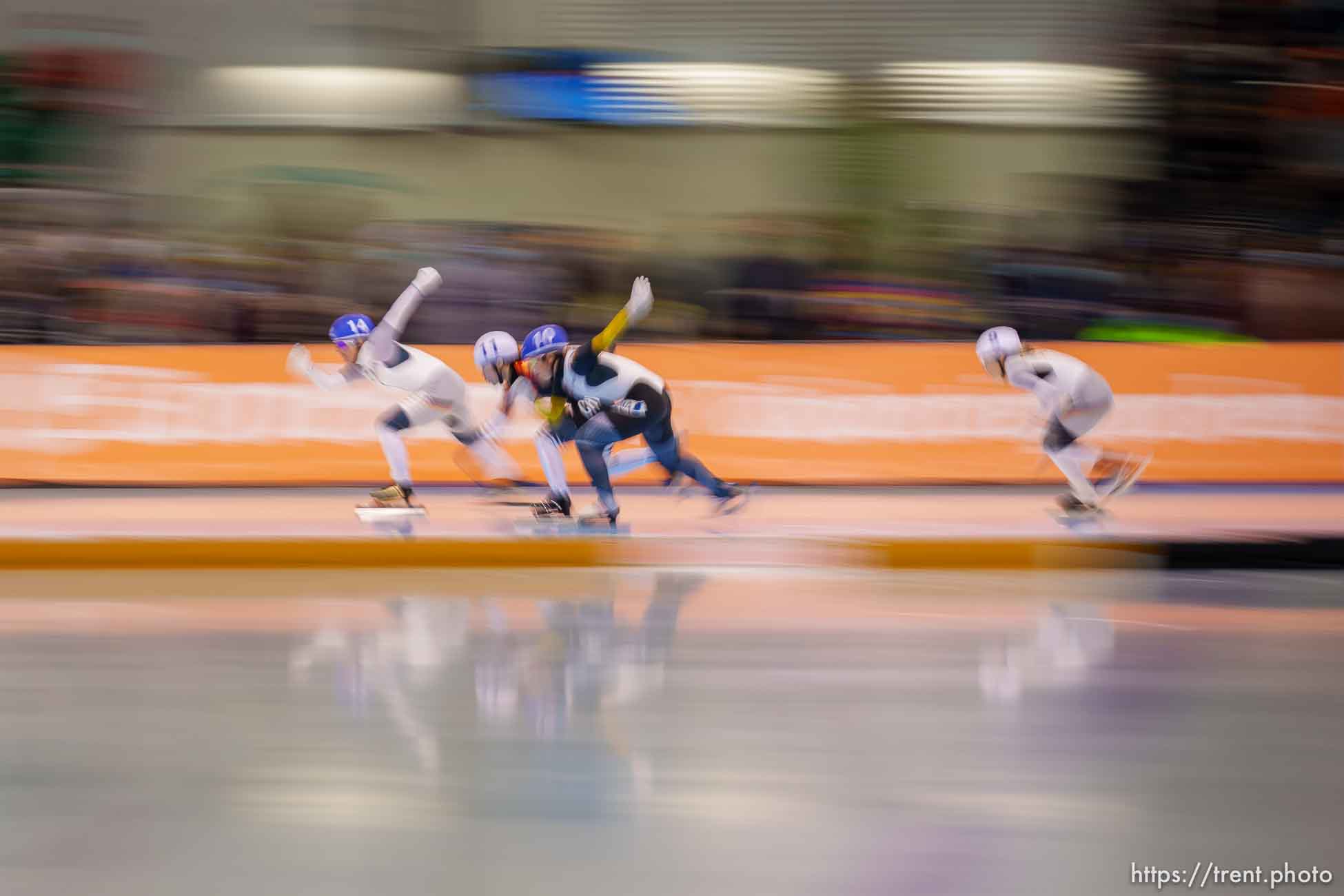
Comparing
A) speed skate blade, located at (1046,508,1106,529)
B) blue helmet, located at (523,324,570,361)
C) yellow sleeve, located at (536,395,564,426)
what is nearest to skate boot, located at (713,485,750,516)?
yellow sleeve, located at (536,395,564,426)

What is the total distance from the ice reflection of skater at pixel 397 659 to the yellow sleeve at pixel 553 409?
65.1 inches

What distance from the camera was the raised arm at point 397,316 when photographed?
6910 millimetres

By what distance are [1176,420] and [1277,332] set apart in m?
1.03

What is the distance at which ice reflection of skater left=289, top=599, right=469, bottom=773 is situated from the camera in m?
3.81

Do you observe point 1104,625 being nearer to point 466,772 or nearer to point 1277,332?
point 466,772

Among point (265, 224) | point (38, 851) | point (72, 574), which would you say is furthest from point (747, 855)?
point (265, 224)

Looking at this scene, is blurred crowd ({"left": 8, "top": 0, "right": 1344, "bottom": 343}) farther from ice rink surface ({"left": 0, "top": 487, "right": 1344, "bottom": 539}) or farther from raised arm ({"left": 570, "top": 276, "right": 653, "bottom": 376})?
raised arm ({"left": 570, "top": 276, "right": 653, "bottom": 376})

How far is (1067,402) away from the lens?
7184 mm

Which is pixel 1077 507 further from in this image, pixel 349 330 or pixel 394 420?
pixel 349 330

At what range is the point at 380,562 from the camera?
6.52 meters

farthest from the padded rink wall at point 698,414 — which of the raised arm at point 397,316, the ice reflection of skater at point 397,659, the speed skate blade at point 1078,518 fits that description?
the ice reflection of skater at point 397,659

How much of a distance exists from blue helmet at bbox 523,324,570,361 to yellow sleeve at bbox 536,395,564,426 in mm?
279

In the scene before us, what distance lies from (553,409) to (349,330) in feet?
4.38

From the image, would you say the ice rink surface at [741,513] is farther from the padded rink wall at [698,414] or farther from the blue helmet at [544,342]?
the blue helmet at [544,342]
